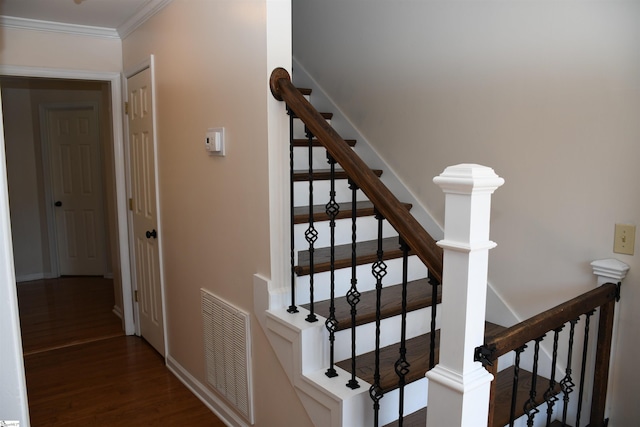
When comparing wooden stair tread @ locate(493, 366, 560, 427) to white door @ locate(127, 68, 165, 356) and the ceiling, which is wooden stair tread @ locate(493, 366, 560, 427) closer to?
white door @ locate(127, 68, 165, 356)

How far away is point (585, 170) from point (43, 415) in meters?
3.19

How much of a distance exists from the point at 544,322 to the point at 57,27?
146 inches

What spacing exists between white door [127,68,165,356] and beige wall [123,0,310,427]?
163mm

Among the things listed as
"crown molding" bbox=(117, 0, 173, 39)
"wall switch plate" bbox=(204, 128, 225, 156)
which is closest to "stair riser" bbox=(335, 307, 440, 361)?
"wall switch plate" bbox=(204, 128, 225, 156)

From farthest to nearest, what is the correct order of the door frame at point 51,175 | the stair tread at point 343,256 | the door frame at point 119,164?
the door frame at point 51,175 → the door frame at point 119,164 → the stair tread at point 343,256

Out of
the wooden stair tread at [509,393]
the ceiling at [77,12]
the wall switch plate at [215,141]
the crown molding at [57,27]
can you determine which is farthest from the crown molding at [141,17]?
the wooden stair tread at [509,393]

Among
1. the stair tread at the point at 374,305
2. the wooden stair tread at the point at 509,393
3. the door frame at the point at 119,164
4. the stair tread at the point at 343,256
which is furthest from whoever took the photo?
the door frame at the point at 119,164

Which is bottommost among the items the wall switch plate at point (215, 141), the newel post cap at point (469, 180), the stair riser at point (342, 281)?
the stair riser at point (342, 281)

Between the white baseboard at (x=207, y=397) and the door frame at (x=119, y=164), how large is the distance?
0.89 metres

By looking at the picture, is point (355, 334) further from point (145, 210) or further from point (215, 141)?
point (145, 210)

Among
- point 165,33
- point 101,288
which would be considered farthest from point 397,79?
point 101,288

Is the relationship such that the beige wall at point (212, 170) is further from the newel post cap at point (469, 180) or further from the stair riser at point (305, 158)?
the newel post cap at point (469, 180)

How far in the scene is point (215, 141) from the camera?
244 centimetres

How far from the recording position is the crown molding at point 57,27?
330 centimetres
